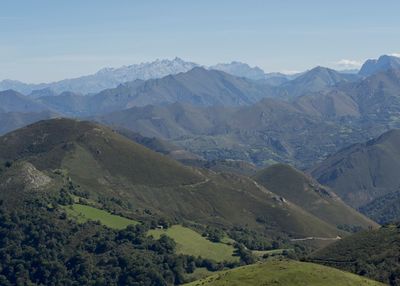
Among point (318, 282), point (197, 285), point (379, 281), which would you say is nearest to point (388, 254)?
point (379, 281)

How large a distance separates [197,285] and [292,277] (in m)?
28.8

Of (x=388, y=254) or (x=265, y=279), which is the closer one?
(x=265, y=279)

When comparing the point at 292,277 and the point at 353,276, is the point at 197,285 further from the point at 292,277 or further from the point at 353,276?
the point at 353,276

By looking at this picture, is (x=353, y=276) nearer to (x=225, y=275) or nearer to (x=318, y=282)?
(x=318, y=282)

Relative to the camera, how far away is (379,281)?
576 feet

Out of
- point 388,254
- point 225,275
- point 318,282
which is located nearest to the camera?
point 318,282

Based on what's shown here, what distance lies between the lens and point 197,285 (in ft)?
569

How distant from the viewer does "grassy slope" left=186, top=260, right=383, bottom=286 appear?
6181 inches

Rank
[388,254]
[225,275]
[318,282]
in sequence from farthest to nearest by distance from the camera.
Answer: [388,254] < [225,275] < [318,282]

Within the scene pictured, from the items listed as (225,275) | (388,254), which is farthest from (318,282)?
(388,254)

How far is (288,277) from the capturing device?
524 feet

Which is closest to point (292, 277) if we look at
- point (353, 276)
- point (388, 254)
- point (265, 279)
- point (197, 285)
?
point (265, 279)

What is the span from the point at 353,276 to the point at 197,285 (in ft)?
141

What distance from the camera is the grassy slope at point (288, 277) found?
515 feet
